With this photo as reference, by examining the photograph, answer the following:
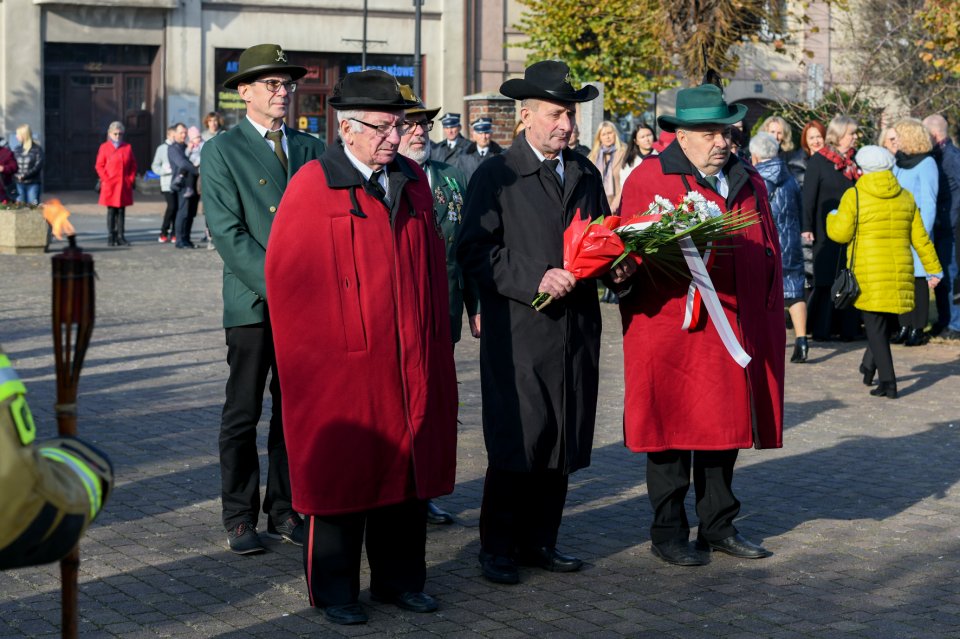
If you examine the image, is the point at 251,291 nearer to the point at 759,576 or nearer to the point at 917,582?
the point at 759,576

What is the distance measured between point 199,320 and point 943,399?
695 cm

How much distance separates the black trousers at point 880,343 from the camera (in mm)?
10891

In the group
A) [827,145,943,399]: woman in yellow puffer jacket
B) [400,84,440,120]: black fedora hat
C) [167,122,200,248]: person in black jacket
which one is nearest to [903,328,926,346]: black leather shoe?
[827,145,943,399]: woman in yellow puffer jacket

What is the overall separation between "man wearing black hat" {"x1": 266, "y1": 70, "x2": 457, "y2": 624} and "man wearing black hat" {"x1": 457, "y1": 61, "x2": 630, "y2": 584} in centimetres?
52

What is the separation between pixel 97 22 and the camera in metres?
34.0

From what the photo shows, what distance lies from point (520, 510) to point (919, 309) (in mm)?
6958

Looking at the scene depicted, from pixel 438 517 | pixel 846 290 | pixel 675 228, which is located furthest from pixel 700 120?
pixel 846 290

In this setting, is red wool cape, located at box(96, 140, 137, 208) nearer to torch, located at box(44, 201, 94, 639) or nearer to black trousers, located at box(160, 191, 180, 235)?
black trousers, located at box(160, 191, 180, 235)

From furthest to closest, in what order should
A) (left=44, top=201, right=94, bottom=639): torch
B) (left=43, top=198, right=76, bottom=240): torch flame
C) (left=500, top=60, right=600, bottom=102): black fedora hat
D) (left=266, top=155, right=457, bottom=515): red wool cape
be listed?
(left=500, top=60, right=600, bottom=102): black fedora hat
(left=266, top=155, right=457, bottom=515): red wool cape
(left=43, top=198, right=76, bottom=240): torch flame
(left=44, top=201, right=94, bottom=639): torch

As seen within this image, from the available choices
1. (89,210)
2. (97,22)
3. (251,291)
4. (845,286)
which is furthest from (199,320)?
(97,22)

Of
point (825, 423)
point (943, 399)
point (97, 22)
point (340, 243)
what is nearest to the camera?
point (340, 243)

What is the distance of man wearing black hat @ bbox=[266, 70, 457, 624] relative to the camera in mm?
5562

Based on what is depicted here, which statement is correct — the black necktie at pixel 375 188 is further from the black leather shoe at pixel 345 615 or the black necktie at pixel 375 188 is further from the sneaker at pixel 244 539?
the sneaker at pixel 244 539

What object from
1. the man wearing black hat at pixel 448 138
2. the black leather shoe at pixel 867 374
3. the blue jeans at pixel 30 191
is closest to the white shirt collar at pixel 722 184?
the black leather shoe at pixel 867 374
